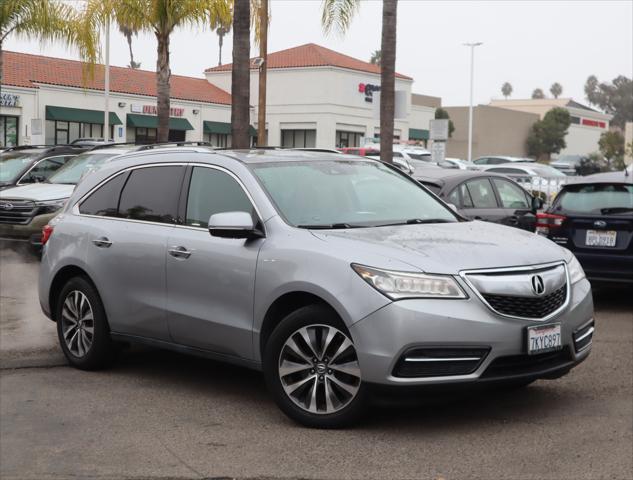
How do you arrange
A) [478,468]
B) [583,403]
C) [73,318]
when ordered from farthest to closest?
[73,318] < [583,403] < [478,468]

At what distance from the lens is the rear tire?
7.65 meters

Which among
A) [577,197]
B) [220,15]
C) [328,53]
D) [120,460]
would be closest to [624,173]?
[577,197]

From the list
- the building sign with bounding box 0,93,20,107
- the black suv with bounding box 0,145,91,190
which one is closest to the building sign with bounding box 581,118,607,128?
the building sign with bounding box 0,93,20,107

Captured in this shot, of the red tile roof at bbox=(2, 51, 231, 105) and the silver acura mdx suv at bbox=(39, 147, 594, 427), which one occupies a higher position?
the red tile roof at bbox=(2, 51, 231, 105)

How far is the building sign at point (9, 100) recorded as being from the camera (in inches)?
1841

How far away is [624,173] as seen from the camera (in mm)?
11484

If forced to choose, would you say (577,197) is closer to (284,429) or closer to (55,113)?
(284,429)

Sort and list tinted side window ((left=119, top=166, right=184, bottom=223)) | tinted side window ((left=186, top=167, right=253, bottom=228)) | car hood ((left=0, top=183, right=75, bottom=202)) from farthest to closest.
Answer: car hood ((left=0, top=183, right=75, bottom=202)), tinted side window ((left=119, top=166, right=184, bottom=223)), tinted side window ((left=186, top=167, right=253, bottom=228))

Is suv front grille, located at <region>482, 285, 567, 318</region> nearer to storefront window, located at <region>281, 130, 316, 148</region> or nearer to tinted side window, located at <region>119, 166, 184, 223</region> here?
tinted side window, located at <region>119, 166, 184, 223</region>

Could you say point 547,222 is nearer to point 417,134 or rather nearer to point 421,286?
point 421,286

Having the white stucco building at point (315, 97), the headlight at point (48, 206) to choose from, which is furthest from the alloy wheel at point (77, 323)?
the white stucco building at point (315, 97)

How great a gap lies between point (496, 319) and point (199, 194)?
2454mm

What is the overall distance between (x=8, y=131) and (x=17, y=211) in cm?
3531

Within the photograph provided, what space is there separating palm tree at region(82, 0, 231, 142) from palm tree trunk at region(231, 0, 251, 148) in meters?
7.19
